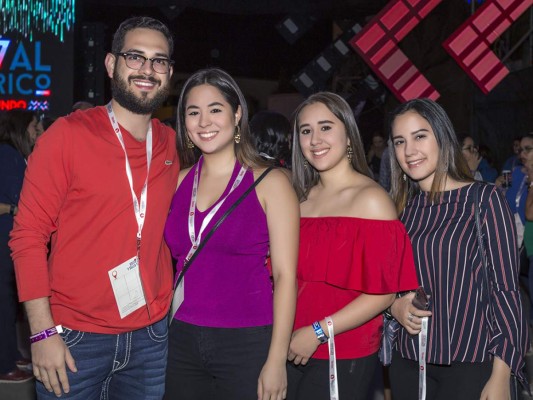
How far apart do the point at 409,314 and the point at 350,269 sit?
0.25 m

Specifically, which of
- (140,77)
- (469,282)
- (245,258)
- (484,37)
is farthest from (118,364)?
(484,37)

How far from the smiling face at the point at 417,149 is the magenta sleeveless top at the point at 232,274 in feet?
1.91

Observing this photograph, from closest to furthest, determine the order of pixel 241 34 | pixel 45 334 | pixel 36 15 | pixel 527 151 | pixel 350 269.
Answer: pixel 45 334, pixel 350 269, pixel 527 151, pixel 36 15, pixel 241 34

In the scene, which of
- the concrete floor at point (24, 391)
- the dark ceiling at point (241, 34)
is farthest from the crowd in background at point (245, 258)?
the dark ceiling at point (241, 34)

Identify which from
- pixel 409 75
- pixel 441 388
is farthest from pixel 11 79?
pixel 441 388

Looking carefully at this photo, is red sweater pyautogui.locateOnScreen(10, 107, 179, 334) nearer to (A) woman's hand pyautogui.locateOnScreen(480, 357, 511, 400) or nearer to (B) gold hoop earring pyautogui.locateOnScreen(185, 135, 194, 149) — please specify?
(B) gold hoop earring pyautogui.locateOnScreen(185, 135, 194, 149)

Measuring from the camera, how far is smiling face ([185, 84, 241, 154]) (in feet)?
8.27

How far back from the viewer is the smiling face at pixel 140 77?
2.42 metres

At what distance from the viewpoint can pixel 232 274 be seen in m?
2.39

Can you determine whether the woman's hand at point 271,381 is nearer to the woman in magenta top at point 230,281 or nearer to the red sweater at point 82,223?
the woman in magenta top at point 230,281

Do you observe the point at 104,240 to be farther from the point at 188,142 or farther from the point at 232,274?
the point at 188,142

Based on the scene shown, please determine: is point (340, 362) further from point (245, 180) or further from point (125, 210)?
point (125, 210)

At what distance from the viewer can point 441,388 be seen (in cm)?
237

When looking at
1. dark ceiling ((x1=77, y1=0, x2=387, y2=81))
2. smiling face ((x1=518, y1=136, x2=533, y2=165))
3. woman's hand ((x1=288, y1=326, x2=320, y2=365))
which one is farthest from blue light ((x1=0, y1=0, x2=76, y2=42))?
woman's hand ((x1=288, y1=326, x2=320, y2=365))
